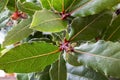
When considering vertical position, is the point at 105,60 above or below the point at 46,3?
below

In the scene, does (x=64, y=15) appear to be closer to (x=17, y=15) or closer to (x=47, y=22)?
(x=47, y=22)

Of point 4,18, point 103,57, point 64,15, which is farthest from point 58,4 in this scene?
point 4,18

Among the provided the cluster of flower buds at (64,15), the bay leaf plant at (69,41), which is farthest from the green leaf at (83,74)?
the cluster of flower buds at (64,15)

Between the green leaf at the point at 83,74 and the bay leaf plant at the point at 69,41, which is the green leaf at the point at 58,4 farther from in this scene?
the green leaf at the point at 83,74

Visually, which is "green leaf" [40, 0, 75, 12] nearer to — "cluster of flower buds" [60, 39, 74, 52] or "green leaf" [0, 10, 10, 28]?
"cluster of flower buds" [60, 39, 74, 52]

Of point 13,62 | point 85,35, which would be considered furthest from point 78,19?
point 13,62

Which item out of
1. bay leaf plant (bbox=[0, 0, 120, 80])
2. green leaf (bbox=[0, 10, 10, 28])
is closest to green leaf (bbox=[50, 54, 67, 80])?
bay leaf plant (bbox=[0, 0, 120, 80])

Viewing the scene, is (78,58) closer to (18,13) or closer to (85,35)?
(85,35)
